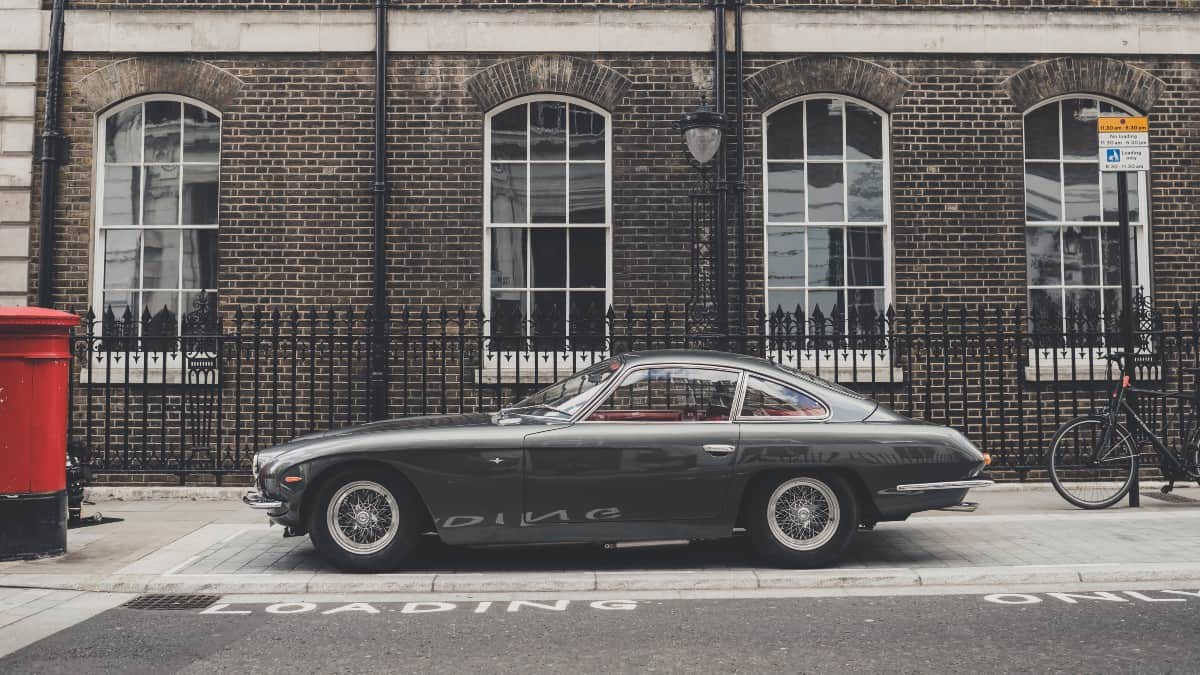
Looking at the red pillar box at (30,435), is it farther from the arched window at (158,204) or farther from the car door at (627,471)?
the arched window at (158,204)

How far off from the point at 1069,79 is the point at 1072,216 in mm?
1390

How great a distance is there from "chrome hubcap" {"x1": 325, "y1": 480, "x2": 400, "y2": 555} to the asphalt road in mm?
541

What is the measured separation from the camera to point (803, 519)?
689 cm

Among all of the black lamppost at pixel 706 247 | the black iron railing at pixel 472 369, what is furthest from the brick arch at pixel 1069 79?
the black lamppost at pixel 706 247

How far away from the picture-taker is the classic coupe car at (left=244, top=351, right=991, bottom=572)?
6.70m

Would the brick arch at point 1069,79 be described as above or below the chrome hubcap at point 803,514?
above

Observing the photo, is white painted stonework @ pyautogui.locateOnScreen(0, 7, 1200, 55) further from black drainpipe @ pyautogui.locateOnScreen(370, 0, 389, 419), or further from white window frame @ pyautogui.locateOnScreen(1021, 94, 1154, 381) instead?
white window frame @ pyautogui.locateOnScreen(1021, 94, 1154, 381)

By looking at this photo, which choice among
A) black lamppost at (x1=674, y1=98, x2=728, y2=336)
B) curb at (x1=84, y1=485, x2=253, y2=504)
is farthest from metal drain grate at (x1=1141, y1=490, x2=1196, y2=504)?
curb at (x1=84, y1=485, x2=253, y2=504)

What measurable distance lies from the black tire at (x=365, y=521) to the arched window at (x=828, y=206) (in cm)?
578

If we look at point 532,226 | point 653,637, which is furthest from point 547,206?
point 653,637

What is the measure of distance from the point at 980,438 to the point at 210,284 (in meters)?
7.85

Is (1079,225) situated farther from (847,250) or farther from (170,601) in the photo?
(170,601)

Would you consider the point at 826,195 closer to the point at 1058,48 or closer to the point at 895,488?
the point at 1058,48

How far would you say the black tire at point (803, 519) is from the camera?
684cm
